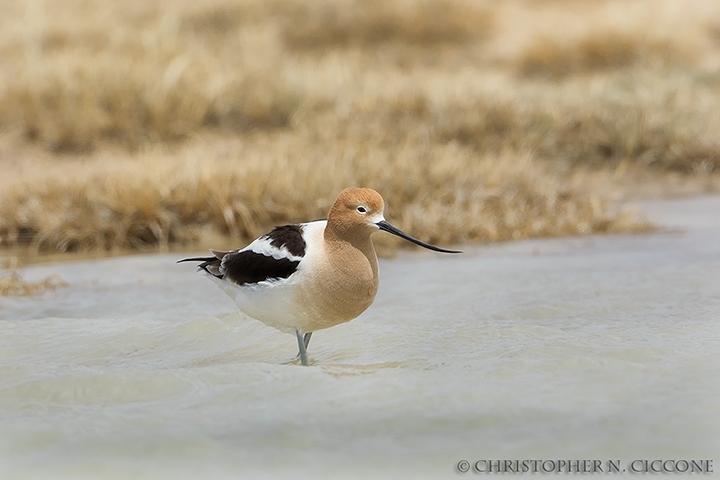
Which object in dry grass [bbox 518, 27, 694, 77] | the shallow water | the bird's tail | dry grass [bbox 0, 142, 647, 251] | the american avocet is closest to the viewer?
the shallow water

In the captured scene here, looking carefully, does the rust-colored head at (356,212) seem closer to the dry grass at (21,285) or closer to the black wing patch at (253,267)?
the black wing patch at (253,267)

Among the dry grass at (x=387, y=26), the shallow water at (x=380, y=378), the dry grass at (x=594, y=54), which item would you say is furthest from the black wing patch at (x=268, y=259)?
the dry grass at (x=387, y=26)

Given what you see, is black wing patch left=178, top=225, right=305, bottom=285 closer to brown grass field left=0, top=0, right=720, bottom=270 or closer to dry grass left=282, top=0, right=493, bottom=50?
brown grass field left=0, top=0, right=720, bottom=270

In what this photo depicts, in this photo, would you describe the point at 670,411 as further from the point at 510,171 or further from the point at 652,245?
the point at 510,171

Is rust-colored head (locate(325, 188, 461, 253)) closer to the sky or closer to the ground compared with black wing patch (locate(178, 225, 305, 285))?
closer to the sky

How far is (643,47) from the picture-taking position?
49.1 ft

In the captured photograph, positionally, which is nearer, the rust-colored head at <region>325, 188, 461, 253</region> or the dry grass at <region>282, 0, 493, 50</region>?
the rust-colored head at <region>325, 188, 461, 253</region>

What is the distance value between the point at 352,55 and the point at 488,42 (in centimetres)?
262

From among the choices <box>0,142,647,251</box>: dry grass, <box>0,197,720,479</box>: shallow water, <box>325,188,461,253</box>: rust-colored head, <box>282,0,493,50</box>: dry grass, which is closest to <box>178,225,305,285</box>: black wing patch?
<box>325,188,461,253</box>: rust-colored head

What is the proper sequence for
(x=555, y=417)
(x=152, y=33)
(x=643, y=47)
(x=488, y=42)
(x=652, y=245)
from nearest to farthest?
(x=555, y=417) → (x=652, y=245) → (x=152, y=33) → (x=643, y=47) → (x=488, y=42)

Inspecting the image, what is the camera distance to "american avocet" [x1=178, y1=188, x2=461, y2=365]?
4516mm

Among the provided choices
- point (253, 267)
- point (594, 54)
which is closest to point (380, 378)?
point (253, 267)

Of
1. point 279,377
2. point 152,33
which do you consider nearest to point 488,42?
point 152,33

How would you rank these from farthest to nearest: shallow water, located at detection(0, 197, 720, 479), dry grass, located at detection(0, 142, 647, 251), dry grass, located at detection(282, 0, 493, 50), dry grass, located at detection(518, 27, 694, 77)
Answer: dry grass, located at detection(282, 0, 493, 50), dry grass, located at detection(518, 27, 694, 77), dry grass, located at detection(0, 142, 647, 251), shallow water, located at detection(0, 197, 720, 479)
